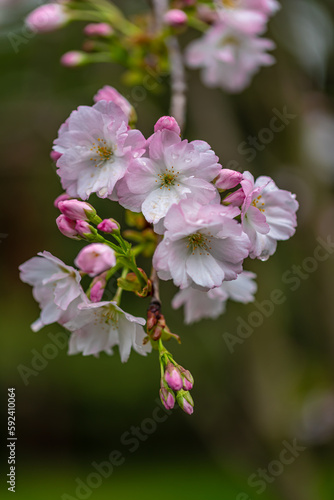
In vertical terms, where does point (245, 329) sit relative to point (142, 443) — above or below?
above

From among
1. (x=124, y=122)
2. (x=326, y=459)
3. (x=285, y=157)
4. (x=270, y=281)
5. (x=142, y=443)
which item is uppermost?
(x=124, y=122)

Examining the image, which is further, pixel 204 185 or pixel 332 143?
pixel 332 143

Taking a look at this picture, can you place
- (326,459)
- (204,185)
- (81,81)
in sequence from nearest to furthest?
(204,185) → (81,81) → (326,459)

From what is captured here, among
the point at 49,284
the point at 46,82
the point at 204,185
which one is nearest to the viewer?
the point at 204,185

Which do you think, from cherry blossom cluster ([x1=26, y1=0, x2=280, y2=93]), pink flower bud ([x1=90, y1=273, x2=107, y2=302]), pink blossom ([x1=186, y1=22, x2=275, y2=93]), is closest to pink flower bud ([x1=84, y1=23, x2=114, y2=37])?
cherry blossom cluster ([x1=26, y1=0, x2=280, y2=93])

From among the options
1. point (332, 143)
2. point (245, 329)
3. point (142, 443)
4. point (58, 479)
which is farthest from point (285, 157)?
point (142, 443)

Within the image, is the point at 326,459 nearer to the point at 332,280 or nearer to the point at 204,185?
the point at 332,280
